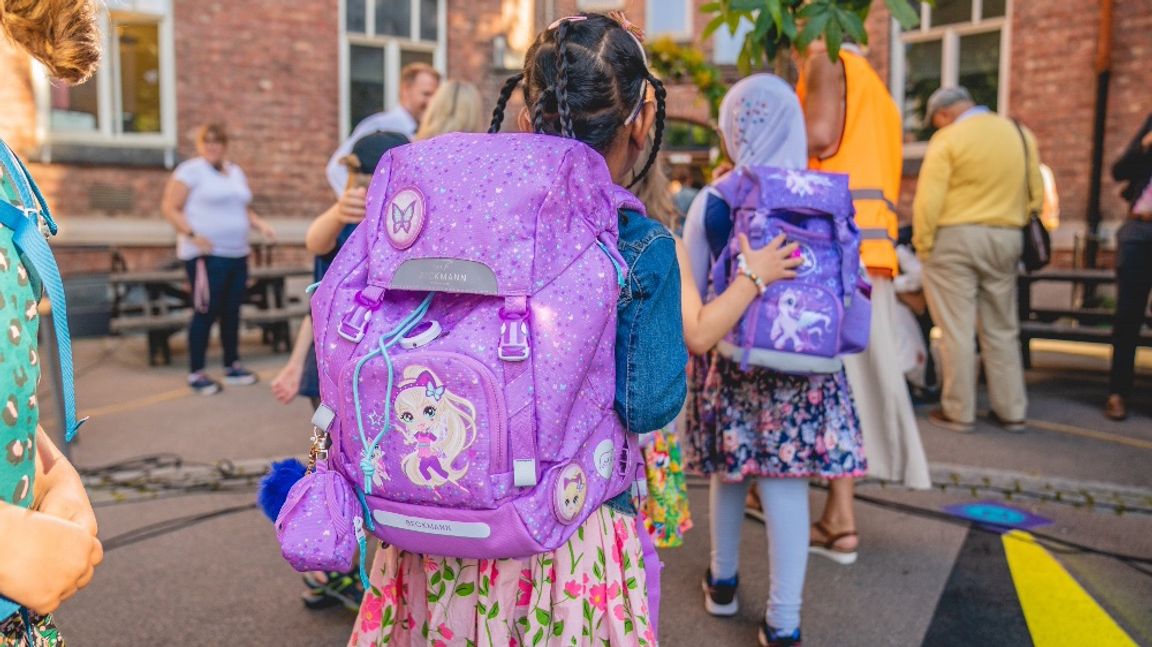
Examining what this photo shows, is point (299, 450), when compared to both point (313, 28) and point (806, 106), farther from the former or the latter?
point (313, 28)

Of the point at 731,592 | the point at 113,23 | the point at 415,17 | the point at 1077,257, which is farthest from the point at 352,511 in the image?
the point at 415,17

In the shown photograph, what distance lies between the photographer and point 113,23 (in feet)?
35.2

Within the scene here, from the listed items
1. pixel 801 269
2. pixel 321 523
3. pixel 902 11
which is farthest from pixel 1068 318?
pixel 321 523

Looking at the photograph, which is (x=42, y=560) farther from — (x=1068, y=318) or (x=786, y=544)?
(x=1068, y=318)

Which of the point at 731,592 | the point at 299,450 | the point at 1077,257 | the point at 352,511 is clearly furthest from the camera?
the point at 1077,257

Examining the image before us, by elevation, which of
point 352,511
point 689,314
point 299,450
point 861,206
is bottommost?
point 299,450

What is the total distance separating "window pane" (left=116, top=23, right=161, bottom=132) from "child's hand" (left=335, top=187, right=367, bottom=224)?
990 centimetres

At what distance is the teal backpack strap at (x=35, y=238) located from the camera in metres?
1.18

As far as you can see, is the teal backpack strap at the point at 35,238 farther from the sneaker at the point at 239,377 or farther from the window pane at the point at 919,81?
the window pane at the point at 919,81

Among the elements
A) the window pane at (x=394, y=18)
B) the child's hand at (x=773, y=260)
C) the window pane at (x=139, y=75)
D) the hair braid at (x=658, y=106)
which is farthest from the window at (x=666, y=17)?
the hair braid at (x=658, y=106)

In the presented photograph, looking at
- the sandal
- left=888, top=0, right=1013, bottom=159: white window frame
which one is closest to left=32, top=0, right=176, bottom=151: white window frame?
left=888, top=0, right=1013, bottom=159: white window frame

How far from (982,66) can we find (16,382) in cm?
1193

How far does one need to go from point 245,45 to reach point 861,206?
33.0 feet

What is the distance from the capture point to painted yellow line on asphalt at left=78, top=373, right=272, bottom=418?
21.8ft
